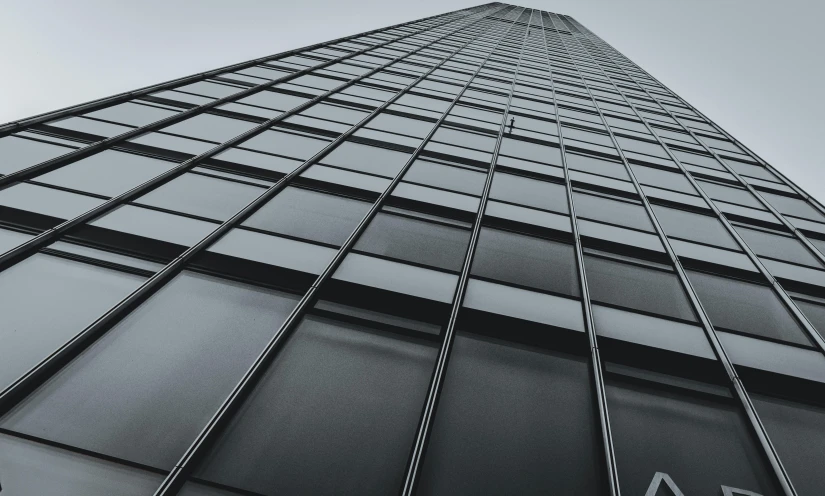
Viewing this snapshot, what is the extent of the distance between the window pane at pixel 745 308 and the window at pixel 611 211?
99.9 inches

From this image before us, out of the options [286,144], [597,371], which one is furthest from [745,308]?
[286,144]

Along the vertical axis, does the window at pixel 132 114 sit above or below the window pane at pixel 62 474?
above

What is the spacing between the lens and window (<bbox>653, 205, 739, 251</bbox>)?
533 inches

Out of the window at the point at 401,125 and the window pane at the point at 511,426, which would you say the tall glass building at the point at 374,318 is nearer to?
the window pane at the point at 511,426

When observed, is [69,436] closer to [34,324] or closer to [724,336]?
[34,324]

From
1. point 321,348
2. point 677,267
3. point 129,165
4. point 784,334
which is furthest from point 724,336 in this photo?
point 129,165

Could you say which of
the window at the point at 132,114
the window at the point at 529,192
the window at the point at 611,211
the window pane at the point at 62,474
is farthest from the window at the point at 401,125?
the window pane at the point at 62,474

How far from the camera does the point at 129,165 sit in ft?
38.9

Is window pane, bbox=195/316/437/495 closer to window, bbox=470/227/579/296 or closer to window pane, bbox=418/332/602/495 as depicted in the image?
window pane, bbox=418/332/602/495

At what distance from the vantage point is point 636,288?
10.5 meters

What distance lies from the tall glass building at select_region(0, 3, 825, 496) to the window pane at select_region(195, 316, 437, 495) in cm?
3

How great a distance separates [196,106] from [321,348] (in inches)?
480

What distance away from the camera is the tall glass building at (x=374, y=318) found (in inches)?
234

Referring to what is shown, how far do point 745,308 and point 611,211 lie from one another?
464 centimetres
